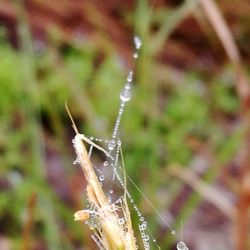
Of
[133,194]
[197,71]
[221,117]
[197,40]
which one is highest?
[197,40]

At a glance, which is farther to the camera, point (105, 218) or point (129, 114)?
point (129, 114)

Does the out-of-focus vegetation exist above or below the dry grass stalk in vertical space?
above

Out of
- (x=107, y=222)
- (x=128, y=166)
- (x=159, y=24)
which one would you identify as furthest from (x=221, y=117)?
(x=107, y=222)

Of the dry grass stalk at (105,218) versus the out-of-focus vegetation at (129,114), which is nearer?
the dry grass stalk at (105,218)

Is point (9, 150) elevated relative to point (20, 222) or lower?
elevated

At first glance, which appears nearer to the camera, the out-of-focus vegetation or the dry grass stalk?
the dry grass stalk

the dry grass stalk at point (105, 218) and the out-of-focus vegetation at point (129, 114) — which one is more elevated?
the out-of-focus vegetation at point (129, 114)

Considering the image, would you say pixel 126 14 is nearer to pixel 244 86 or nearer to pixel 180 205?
pixel 180 205

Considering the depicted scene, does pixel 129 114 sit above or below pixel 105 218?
above
